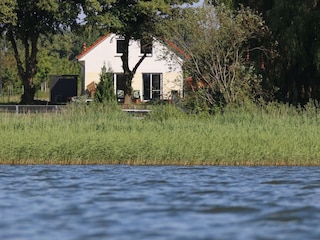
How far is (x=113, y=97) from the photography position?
46.8 meters

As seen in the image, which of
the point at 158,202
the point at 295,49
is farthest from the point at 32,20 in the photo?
the point at 158,202

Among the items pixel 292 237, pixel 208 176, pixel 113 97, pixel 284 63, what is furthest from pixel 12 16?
pixel 292 237

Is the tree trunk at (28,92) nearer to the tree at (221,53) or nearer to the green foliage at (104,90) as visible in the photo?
the green foliage at (104,90)

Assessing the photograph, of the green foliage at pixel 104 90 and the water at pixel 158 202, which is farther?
the green foliage at pixel 104 90

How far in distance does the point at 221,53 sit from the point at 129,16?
66.9ft

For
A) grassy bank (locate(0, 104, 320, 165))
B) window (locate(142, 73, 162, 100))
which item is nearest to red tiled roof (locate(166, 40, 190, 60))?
grassy bank (locate(0, 104, 320, 165))

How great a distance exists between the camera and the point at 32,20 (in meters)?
64.2

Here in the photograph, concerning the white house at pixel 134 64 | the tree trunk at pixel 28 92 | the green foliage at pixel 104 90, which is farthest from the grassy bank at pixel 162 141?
the white house at pixel 134 64

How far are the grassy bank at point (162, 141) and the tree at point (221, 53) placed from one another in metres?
9.10

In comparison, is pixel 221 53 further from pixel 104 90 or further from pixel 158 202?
pixel 158 202

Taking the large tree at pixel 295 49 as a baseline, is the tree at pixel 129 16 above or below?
above

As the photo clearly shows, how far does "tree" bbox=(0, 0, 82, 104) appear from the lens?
60.5 m

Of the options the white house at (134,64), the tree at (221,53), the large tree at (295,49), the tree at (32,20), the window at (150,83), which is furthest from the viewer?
the window at (150,83)

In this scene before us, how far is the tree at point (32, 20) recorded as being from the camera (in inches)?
2383
